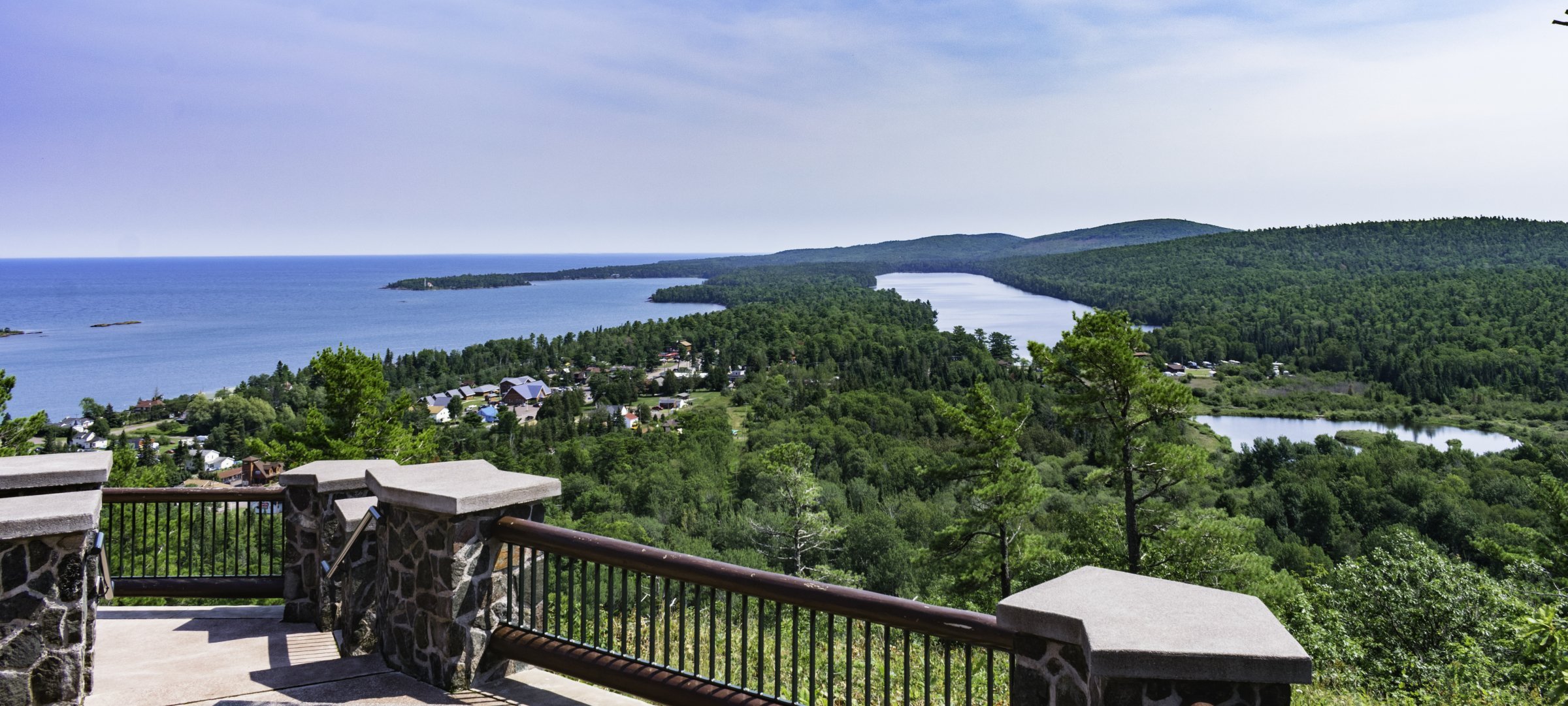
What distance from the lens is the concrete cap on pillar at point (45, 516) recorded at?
128 inches

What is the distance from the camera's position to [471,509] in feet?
12.6

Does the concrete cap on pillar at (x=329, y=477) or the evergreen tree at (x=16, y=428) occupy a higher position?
the concrete cap on pillar at (x=329, y=477)

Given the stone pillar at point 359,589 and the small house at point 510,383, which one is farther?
the small house at point 510,383

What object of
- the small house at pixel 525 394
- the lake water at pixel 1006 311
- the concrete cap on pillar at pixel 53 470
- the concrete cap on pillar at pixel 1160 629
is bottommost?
the small house at pixel 525 394

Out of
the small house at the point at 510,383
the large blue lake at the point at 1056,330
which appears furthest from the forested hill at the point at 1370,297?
the small house at the point at 510,383

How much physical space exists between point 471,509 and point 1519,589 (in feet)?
90.8

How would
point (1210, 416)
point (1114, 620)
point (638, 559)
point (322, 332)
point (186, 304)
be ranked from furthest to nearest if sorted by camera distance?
point (186, 304) < point (322, 332) < point (1210, 416) < point (638, 559) < point (1114, 620)

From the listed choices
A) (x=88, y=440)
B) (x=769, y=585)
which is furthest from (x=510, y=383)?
(x=769, y=585)

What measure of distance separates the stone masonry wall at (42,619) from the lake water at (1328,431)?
7339 cm

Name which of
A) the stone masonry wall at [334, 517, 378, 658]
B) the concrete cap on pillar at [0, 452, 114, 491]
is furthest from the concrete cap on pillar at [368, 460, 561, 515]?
the concrete cap on pillar at [0, 452, 114, 491]

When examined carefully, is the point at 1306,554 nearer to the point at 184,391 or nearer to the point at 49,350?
the point at 184,391

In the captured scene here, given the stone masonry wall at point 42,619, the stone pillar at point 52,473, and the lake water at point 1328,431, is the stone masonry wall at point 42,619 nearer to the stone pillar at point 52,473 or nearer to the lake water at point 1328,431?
the stone pillar at point 52,473

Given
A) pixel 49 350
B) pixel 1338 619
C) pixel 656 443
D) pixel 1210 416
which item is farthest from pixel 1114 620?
pixel 49 350

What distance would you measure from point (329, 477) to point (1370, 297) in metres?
140
